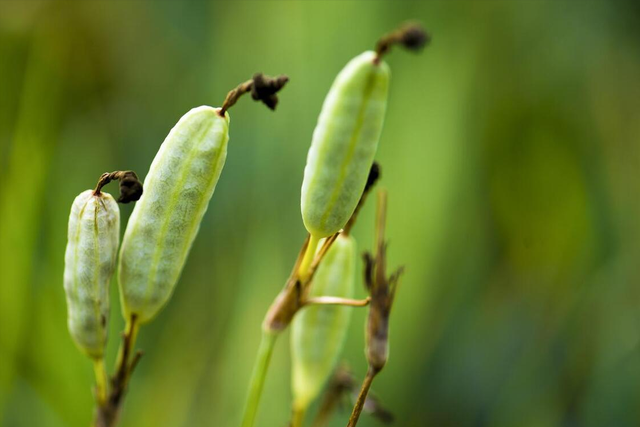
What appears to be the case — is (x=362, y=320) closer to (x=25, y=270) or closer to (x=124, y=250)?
(x=25, y=270)

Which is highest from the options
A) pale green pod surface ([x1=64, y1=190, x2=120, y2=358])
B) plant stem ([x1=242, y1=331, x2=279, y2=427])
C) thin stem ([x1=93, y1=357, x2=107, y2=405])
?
pale green pod surface ([x1=64, y1=190, x2=120, y2=358])

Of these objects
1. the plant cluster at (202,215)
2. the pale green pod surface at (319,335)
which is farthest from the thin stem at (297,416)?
the plant cluster at (202,215)

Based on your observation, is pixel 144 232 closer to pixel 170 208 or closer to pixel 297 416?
pixel 170 208

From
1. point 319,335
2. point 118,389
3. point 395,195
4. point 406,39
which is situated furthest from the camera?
point 395,195

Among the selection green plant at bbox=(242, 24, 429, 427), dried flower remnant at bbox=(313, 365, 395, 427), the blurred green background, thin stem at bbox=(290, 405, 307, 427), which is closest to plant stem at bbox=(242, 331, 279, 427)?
green plant at bbox=(242, 24, 429, 427)

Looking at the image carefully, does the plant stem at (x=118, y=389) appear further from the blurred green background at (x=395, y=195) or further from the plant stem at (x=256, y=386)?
the blurred green background at (x=395, y=195)

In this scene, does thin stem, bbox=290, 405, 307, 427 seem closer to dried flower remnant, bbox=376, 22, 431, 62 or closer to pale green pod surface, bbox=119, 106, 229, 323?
pale green pod surface, bbox=119, 106, 229, 323

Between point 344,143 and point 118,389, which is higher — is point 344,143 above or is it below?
above

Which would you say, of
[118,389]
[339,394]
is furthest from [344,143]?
[339,394]
